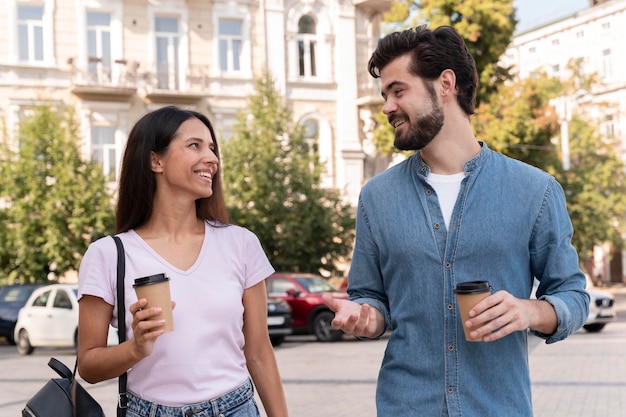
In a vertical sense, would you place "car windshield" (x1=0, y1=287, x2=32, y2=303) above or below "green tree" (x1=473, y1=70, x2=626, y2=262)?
below

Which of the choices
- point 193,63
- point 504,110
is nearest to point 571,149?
point 504,110

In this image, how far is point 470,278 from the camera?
11.6 ft

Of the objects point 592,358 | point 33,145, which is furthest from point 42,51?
point 592,358

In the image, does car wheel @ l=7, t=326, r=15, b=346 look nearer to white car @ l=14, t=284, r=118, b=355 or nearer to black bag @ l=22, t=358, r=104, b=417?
white car @ l=14, t=284, r=118, b=355

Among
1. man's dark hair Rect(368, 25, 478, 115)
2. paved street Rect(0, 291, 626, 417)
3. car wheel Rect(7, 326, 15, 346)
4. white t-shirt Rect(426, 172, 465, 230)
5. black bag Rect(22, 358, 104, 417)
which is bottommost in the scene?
car wheel Rect(7, 326, 15, 346)

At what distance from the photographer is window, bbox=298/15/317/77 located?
39.4m

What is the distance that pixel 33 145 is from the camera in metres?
32.8

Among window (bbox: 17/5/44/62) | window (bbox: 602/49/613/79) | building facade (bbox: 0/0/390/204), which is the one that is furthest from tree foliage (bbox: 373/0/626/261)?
window (bbox: 602/49/613/79)

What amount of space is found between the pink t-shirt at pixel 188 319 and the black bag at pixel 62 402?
18 cm

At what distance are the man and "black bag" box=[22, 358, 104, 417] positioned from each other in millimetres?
955

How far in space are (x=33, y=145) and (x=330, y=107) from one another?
455 inches

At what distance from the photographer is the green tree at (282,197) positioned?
1296 inches

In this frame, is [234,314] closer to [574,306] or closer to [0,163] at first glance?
[574,306]

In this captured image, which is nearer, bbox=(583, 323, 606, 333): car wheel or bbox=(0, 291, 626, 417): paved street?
bbox=(0, 291, 626, 417): paved street
